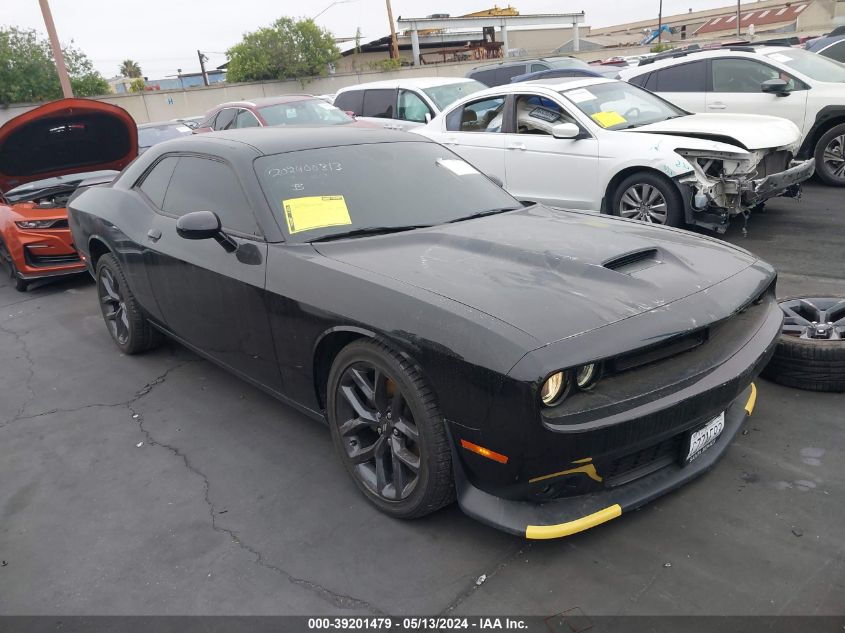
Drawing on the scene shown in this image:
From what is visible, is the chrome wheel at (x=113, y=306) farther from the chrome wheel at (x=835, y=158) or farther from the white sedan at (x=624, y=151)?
the chrome wheel at (x=835, y=158)

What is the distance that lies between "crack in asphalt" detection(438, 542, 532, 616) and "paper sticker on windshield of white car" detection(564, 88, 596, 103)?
5.44 metres

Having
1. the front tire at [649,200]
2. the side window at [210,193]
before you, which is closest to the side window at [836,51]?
the front tire at [649,200]

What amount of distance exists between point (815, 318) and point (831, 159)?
218 inches

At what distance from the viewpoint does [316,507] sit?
3084mm

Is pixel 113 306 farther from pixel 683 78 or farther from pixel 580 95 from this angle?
pixel 683 78

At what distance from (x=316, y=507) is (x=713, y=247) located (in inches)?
87.7

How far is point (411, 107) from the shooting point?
A: 34.6ft

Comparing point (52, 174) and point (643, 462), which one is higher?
point (52, 174)

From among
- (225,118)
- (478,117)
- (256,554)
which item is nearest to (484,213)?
(256,554)

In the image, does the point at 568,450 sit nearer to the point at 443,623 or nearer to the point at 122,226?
the point at 443,623

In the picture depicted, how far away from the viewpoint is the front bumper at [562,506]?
2453mm

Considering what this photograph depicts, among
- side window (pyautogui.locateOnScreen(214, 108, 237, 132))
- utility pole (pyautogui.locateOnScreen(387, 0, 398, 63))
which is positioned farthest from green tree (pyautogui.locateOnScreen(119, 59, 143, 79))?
side window (pyautogui.locateOnScreen(214, 108, 237, 132))

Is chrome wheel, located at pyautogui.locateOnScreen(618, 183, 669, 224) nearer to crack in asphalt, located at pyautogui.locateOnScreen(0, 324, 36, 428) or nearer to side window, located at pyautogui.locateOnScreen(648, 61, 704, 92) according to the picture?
side window, located at pyautogui.locateOnScreen(648, 61, 704, 92)

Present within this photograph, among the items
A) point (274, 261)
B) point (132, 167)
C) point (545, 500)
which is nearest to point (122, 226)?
point (132, 167)
